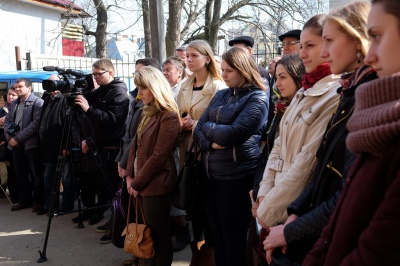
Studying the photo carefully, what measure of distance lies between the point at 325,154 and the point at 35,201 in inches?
212

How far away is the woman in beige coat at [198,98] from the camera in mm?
3859

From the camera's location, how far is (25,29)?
20.7m

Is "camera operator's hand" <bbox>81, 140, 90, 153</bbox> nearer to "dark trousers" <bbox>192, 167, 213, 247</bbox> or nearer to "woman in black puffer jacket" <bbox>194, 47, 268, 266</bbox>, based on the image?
"dark trousers" <bbox>192, 167, 213, 247</bbox>

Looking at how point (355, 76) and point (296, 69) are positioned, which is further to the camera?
point (296, 69)

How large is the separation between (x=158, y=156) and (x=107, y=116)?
1665 mm

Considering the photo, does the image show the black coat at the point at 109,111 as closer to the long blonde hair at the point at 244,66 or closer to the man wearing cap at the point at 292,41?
the man wearing cap at the point at 292,41

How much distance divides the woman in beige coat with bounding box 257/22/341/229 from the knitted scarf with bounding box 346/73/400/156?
85 cm

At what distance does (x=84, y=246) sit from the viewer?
16.1 ft

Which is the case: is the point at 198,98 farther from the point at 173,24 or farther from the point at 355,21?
the point at 173,24

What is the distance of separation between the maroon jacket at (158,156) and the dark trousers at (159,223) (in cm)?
7

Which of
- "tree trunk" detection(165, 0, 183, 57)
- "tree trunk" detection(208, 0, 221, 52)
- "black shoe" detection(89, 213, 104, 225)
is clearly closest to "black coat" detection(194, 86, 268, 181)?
"black shoe" detection(89, 213, 104, 225)

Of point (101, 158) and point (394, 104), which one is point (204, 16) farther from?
point (394, 104)

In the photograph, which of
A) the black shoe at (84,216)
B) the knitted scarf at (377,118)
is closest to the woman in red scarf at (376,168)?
the knitted scarf at (377,118)

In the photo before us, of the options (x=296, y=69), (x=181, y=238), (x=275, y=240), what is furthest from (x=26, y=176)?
(x=275, y=240)
